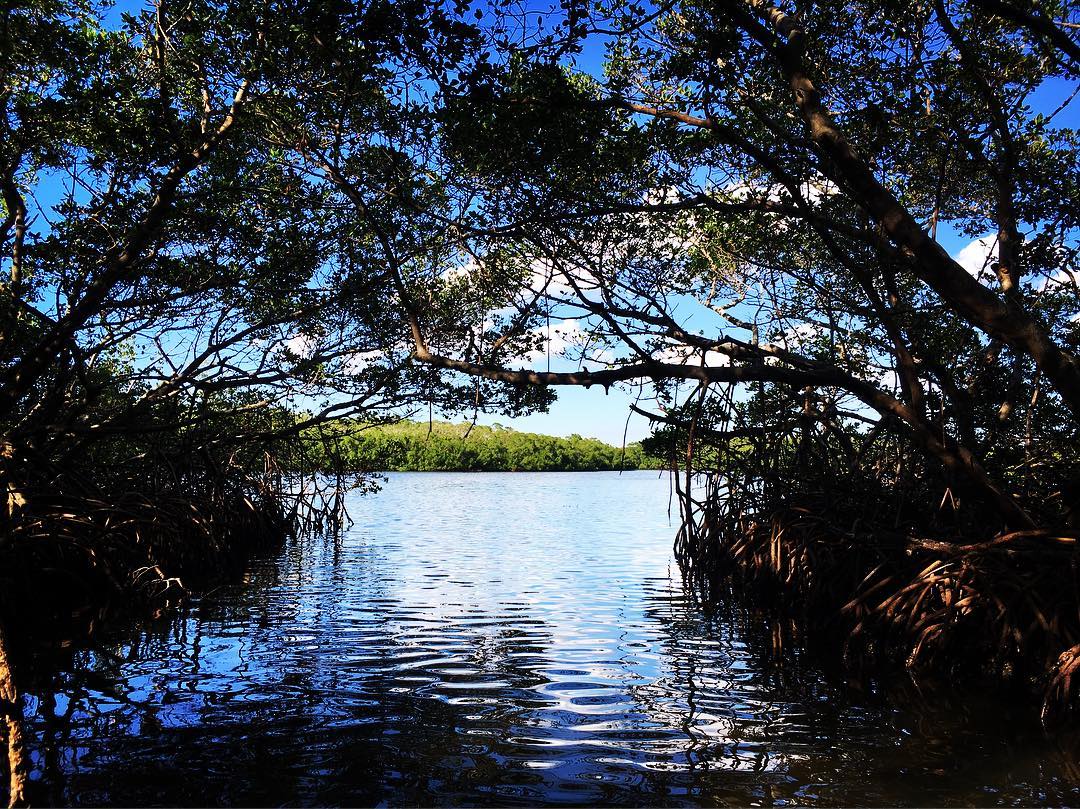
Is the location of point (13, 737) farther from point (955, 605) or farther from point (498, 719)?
point (955, 605)

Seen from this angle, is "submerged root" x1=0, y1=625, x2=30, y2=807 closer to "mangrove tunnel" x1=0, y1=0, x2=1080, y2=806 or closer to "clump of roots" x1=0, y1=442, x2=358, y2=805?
"mangrove tunnel" x1=0, y1=0, x2=1080, y2=806

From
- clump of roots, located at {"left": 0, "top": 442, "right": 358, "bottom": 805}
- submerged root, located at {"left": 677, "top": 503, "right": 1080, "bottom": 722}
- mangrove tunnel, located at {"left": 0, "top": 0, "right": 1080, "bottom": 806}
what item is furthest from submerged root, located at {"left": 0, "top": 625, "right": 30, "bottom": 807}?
submerged root, located at {"left": 677, "top": 503, "right": 1080, "bottom": 722}

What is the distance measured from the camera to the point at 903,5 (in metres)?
5.91

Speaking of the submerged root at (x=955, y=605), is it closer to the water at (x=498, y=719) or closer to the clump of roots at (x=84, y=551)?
the water at (x=498, y=719)

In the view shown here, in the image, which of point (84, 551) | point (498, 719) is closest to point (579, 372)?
point (498, 719)

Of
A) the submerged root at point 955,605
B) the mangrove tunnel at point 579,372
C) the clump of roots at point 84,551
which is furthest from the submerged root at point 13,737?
the submerged root at point 955,605

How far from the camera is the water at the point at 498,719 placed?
3.57 m

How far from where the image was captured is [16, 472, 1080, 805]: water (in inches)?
141

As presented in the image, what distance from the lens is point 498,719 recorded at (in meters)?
4.47

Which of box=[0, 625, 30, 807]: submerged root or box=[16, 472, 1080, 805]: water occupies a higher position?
box=[0, 625, 30, 807]: submerged root

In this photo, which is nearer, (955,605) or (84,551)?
(955,605)

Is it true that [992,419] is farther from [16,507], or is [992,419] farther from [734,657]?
[16,507]

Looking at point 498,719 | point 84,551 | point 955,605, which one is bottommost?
point 498,719

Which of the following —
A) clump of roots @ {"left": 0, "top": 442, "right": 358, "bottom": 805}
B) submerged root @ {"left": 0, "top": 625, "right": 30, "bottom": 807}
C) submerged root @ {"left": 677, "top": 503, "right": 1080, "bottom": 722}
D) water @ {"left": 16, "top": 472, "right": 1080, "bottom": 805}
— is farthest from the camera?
clump of roots @ {"left": 0, "top": 442, "right": 358, "bottom": 805}
